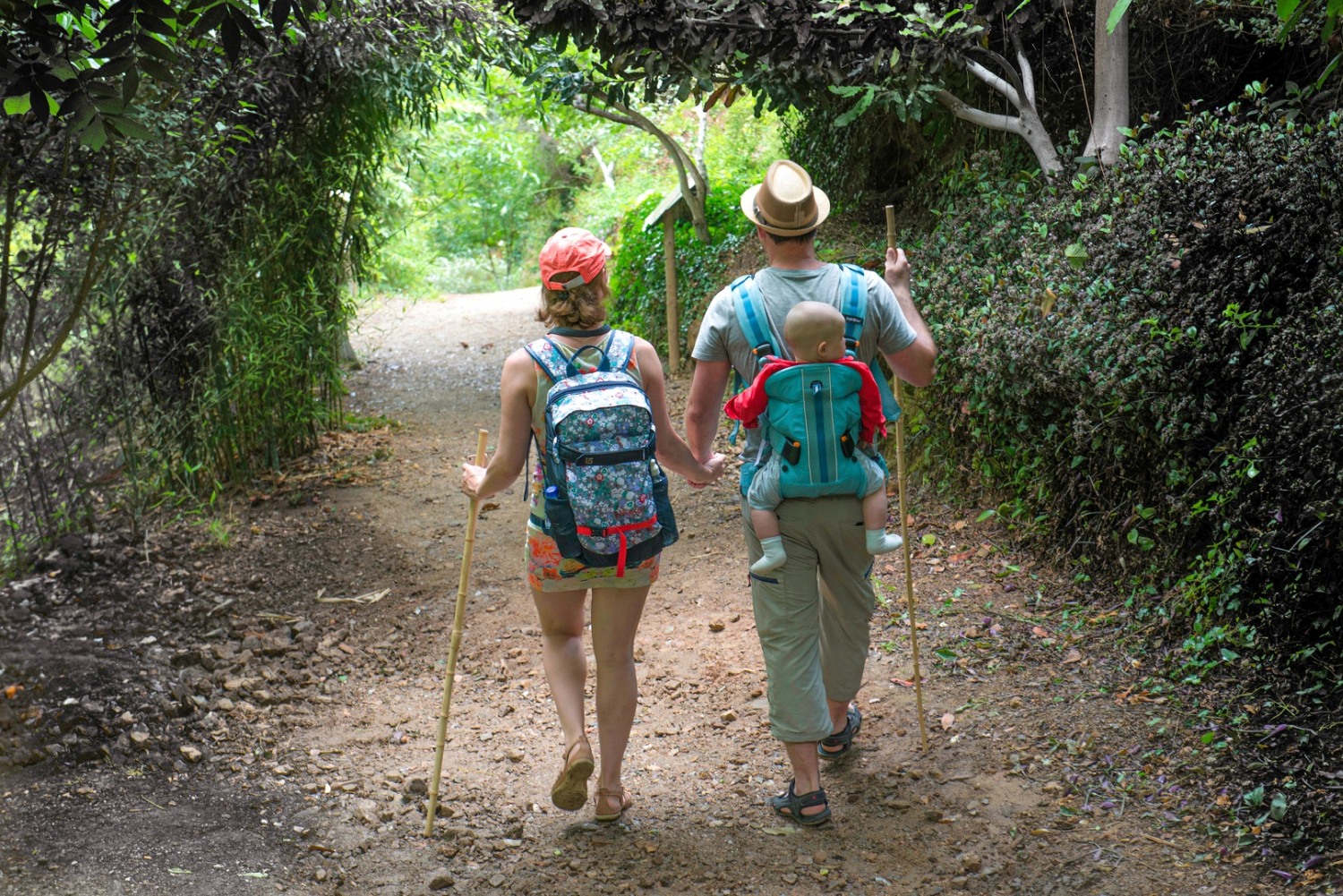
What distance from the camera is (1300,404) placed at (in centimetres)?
311

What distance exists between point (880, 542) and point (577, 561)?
32.6 inches

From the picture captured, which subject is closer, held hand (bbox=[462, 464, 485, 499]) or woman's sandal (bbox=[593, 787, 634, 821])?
held hand (bbox=[462, 464, 485, 499])

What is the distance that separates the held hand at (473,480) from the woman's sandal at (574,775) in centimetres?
77

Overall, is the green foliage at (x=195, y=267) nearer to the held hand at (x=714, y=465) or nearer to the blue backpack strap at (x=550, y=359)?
the blue backpack strap at (x=550, y=359)

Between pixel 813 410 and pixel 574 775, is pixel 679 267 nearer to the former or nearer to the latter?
pixel 813 410

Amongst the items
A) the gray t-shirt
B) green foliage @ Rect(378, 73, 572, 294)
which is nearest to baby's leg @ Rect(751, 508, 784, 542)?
the gray t-shirt

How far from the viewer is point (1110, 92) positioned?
501 centimetres

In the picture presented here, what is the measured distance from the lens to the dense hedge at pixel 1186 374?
3105mm

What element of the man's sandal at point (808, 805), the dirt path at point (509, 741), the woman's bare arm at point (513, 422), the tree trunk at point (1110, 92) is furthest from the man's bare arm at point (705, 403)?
the tree trunk at point (1110, 92)

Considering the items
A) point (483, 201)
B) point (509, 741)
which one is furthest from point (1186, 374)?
point (483, 201)

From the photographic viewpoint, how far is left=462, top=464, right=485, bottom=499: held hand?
305cm

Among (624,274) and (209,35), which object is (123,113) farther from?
(624,274)

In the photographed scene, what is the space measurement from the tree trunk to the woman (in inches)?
121

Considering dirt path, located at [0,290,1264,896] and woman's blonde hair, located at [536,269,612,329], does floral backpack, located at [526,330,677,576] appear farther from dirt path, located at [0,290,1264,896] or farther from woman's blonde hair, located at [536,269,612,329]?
dirt path, located at [0,290,1264,896]
